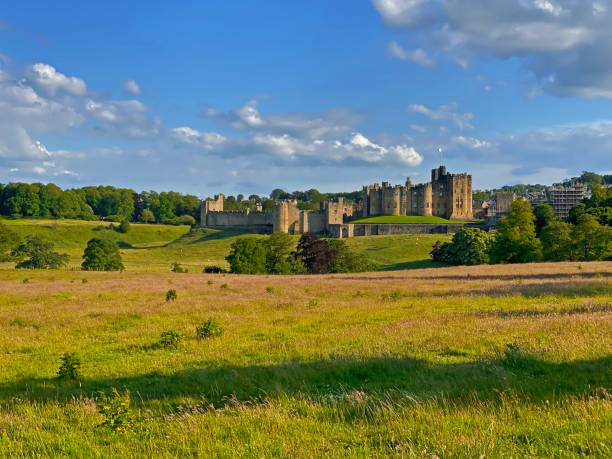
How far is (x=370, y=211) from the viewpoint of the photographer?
15112cm

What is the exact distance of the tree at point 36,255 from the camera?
70.3 metres

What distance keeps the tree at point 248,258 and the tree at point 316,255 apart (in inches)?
244

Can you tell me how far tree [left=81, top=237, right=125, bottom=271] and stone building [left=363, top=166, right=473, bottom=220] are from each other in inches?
3735

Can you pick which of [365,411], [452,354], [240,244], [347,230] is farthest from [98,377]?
[347,230]

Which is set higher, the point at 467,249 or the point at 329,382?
the point at 329,382

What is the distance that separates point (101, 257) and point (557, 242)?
6328cm

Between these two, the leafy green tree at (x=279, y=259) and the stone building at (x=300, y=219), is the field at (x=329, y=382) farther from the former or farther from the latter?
the stone building at (x=300, y=219)

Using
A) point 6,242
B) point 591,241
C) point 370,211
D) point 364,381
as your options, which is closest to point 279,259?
point 591,241

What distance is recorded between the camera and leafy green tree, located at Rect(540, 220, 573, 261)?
194ft

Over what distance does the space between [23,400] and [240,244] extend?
55667mm

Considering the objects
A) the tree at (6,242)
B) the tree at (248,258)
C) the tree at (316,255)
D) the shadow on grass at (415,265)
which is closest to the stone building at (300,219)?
the shadow on grass at (415,265)

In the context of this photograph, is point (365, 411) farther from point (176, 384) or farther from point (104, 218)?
point (104, 218)

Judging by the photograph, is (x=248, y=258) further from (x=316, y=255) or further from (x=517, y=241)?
(x=517, y=241)

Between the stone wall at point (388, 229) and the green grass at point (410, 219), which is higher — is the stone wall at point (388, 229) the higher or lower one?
the lower one
